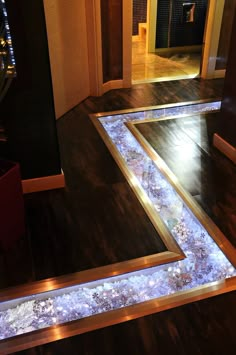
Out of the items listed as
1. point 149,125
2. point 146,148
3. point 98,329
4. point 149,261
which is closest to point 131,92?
point 149,125

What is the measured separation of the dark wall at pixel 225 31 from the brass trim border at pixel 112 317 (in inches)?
134

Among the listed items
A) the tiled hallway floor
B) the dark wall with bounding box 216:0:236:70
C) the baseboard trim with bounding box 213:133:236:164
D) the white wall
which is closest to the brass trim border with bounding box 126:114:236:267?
the baseboard trim with bounding box 213:133:236:164

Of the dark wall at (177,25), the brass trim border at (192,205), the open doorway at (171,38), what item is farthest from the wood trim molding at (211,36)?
the brass trim border at (192,205)

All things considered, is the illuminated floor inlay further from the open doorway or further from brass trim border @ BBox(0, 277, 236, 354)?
the open doorway

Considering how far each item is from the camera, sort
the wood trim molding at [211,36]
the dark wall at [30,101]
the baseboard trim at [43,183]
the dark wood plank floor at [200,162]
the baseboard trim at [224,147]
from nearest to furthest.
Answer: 1. the dark wall at [30,101]
2. the dark wood plank floor at [200,162]
3. the baseboard trim at [43,183]
4. the baseboard trim at [224,147]
5. the wood trim molding at [211,36]

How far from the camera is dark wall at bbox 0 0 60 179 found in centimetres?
176

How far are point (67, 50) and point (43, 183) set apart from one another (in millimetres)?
1594

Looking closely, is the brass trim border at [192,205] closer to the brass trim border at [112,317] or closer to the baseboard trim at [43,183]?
the brass trim border at [112,317]

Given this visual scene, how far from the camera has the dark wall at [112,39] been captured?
142 inches

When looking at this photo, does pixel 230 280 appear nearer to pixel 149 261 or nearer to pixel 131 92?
pixel 149 261

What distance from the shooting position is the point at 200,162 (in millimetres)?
2572

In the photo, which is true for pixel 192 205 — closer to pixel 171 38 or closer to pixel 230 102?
pixel 230 102

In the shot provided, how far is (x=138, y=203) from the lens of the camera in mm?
2156

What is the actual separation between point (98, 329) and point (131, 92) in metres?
3.07
